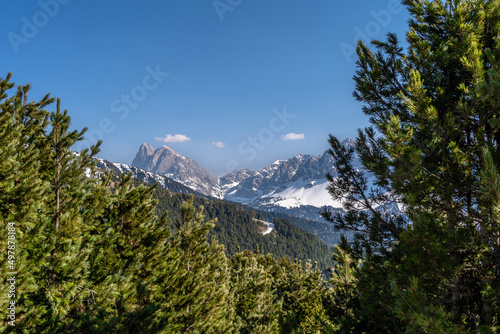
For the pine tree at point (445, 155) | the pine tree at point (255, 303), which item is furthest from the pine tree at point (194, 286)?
the pine tree at point (445, 155)

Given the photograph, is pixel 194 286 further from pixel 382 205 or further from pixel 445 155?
pixel 445 155

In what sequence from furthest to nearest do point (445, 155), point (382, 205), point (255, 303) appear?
point (255, 303) → point (382, 205) → point (445, 155)

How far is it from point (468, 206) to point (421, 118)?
2.19 m

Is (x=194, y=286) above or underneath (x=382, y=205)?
underneath

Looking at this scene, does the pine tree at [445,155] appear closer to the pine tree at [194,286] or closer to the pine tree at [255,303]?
the pine tree at [194,286]

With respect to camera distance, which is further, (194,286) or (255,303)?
(255,303)

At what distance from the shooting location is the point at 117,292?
6.94m

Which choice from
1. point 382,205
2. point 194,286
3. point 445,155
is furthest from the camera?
point 194,286

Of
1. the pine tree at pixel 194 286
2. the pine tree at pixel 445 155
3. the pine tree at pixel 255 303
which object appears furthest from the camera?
the pine tree at pixel 255 303

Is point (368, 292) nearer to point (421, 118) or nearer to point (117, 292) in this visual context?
point (421, 118)

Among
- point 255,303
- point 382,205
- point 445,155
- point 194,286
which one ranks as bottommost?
point 255,303

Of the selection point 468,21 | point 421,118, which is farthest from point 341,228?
point 468,21

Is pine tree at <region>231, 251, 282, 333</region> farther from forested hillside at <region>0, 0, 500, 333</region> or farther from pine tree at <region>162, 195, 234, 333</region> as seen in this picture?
forested hillside at <region>0, 0, 500, 333</region>

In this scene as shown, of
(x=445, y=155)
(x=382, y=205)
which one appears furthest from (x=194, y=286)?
(x=445, y=155)
